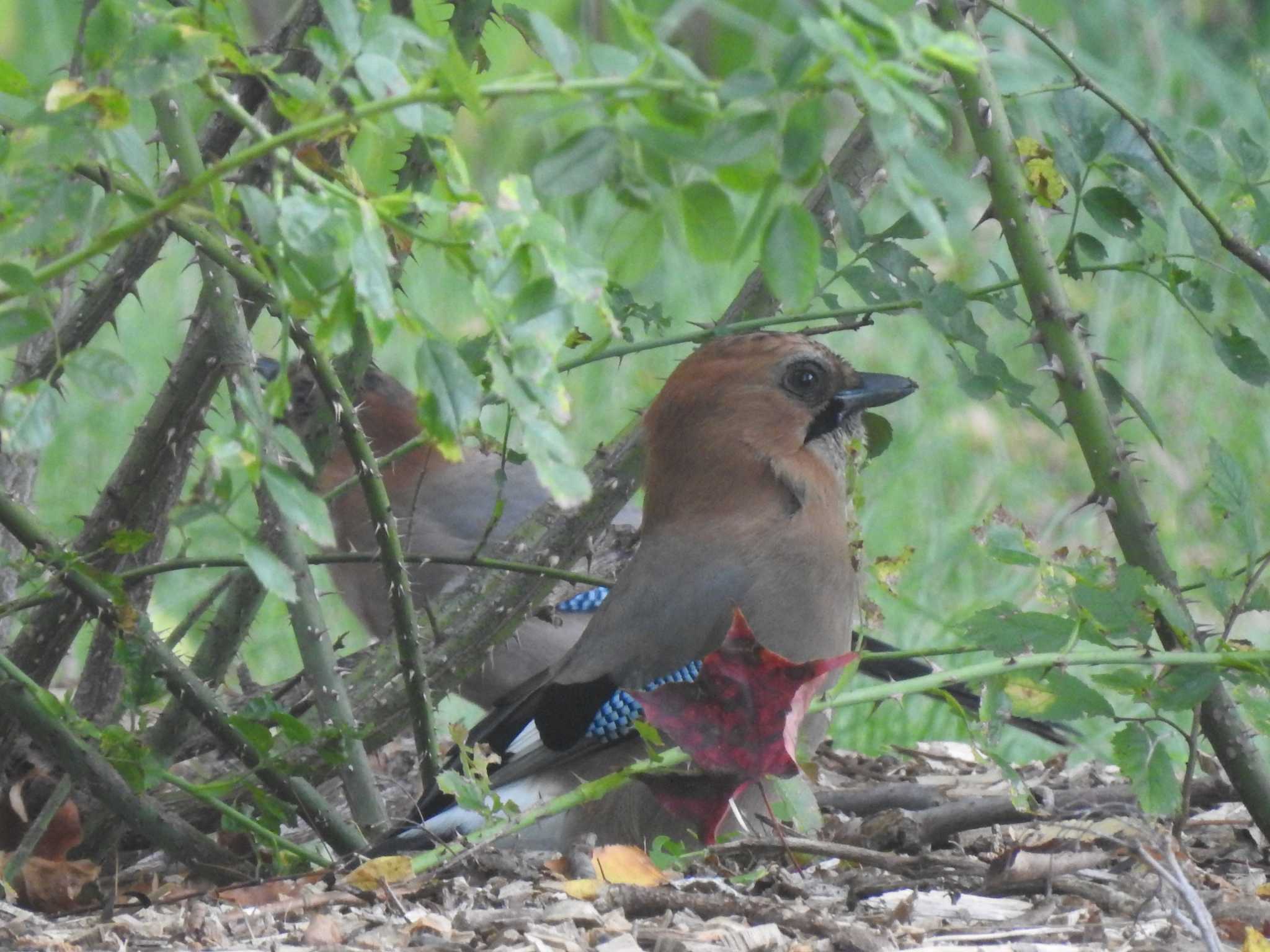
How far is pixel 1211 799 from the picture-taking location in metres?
3.07

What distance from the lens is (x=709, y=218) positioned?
171 cm

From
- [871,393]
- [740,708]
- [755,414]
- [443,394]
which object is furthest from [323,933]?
[871,393]

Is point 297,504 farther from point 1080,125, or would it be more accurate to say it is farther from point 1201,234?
point 1201,234

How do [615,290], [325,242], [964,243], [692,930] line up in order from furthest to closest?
[964,243]
[615,290]
[692,930]
[325,242]

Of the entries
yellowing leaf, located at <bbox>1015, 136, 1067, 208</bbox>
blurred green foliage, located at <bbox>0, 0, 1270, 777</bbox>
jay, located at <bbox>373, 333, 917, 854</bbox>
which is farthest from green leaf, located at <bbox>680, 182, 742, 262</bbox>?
jay, located at <bbox>373, 333, 917, 854</bbox>

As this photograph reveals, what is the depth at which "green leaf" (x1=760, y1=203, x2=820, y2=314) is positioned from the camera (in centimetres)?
162

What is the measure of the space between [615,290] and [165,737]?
1109 mm

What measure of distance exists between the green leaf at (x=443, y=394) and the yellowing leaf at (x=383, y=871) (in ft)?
2.99

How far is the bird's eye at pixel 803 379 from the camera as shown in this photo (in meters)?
3.84

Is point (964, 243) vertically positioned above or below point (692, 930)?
above

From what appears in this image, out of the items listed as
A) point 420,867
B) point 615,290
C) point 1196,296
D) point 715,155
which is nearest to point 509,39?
point 615,290

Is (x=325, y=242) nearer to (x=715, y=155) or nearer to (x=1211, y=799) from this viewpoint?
(x=715, y=155)

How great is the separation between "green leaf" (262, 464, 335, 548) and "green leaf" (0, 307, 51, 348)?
0.88ft

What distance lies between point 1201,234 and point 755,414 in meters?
1.42
